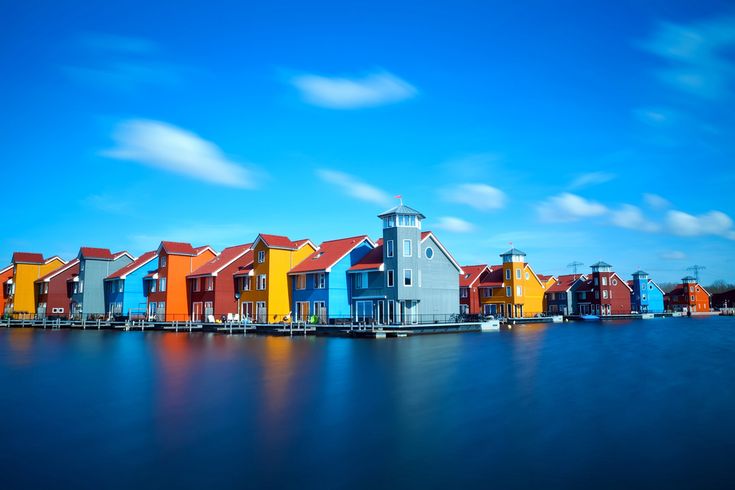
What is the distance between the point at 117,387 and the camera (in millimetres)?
22484

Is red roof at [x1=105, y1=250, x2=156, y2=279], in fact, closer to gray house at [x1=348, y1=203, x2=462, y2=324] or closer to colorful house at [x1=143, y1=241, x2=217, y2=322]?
colorful house at [x1=143, y1=241, x2=217, y2=322]

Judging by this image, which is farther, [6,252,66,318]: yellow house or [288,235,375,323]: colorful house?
[6,252,66,318]: yellow house

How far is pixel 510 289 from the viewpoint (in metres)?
86.0

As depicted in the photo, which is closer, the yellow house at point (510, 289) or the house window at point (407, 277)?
the house window at point (407, 277)

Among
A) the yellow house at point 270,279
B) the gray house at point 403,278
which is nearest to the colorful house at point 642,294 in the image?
the gray house at point 403,278

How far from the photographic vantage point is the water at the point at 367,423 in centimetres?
1209

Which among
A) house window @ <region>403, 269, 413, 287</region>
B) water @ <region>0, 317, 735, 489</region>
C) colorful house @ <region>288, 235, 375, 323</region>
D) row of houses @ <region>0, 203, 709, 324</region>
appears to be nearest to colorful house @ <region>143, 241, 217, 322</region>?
row of houses @ <region>0, 203, 709, 324</region>

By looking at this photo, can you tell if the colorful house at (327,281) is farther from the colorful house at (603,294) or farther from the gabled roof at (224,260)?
the colorful house at (603,294)

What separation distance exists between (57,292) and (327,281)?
4443 centimetres

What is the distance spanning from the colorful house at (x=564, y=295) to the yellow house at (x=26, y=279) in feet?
279

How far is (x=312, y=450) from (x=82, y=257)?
233 ft

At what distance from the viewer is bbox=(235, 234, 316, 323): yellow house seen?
58.6 metres

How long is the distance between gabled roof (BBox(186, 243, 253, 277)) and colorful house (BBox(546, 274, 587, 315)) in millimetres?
62487

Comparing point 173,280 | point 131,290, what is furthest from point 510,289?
point 131,290
